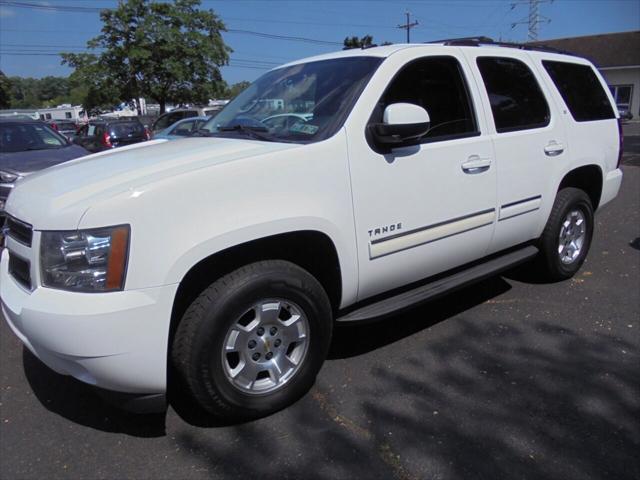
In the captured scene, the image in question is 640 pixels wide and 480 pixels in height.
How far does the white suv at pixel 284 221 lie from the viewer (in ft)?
7.55

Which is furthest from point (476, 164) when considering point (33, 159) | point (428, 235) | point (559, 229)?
point (33, 159)

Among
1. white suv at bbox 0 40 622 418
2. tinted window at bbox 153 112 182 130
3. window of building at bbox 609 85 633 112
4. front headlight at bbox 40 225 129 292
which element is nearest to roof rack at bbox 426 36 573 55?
white suv at bbox 0 40 622 418

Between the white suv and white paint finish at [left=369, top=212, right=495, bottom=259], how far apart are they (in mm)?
11

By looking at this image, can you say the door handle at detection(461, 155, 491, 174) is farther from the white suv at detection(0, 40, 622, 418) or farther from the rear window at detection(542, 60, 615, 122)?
the rear window at detection(542, 60, 615, 122)

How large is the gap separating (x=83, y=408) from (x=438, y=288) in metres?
2.32

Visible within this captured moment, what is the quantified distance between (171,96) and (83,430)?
27.5 metres

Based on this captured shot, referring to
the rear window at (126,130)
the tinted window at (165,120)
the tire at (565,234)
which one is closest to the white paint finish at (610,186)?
the tire at (565,234)

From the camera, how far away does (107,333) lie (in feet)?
7.35

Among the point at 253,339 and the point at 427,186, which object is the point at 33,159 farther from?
the point at 427,186

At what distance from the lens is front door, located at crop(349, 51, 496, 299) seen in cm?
299

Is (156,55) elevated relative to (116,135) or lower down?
elevated

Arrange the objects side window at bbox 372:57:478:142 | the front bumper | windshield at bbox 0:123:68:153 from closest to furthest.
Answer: the front bumper
side window at bbox 372:57:478:142
windshield at bbox 0:123:68:153

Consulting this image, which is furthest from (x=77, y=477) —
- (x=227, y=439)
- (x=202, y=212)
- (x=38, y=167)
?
(x=38, y=167)

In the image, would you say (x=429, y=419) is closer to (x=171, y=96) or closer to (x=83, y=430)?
(x=83, y=430)
